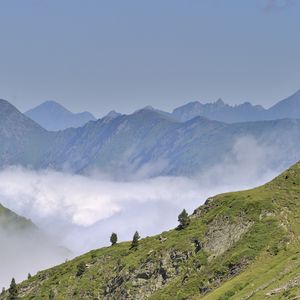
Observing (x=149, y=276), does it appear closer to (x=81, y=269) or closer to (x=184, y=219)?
(x=184, y=219)

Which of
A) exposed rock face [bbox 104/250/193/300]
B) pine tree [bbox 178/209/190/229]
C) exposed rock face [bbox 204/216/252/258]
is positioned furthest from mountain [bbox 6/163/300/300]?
pine tree [bbox 178/209/190/229]

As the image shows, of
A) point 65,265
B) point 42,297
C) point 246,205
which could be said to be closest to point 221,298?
point 246,205

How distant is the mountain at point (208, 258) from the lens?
92838 mm

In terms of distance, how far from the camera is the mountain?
92.8 meters

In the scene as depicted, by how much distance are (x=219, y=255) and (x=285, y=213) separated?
56.0 ft

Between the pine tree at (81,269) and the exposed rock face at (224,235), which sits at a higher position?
the pine tree at (81,269)

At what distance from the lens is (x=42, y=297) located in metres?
143

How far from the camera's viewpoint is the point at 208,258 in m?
113

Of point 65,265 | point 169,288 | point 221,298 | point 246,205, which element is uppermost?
point 65,265

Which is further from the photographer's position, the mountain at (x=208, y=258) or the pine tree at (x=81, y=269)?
the pine tree at (x=81, y=269)

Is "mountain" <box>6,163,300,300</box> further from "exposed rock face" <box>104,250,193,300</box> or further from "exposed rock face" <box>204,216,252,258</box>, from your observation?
"exposed rock face" <box>204,216,252,258</box>

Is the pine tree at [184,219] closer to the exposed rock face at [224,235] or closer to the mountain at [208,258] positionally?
the mountain at [208,258]

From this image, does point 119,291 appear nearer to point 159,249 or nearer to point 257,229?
point 159,249

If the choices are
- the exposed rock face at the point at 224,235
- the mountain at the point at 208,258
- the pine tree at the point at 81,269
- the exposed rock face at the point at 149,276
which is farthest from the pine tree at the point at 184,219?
the pine tree at the point at 81,269
